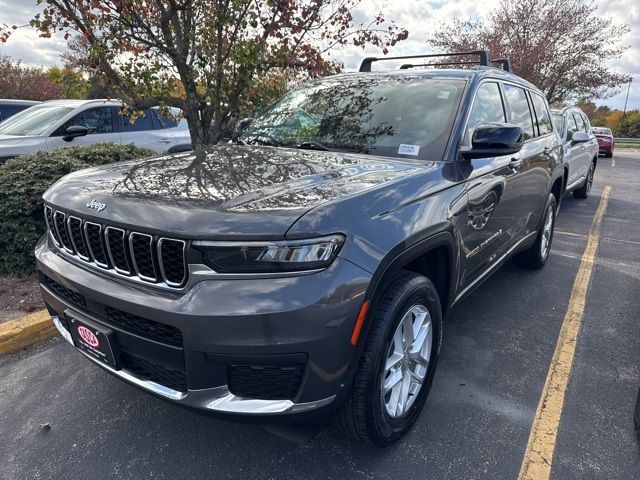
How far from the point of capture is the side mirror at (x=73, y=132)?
292 inches

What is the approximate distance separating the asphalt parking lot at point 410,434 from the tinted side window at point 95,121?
17.8ft

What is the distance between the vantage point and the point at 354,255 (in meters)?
1.90

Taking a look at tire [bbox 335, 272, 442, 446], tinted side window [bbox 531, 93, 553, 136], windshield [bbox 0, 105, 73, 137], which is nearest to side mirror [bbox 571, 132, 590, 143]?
tinted side window [bbox 531, 93, 553, 136]

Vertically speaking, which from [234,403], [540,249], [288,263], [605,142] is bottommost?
[605,142]

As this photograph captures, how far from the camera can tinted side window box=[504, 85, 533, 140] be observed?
382 centimetres

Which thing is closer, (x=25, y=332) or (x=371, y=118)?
(x=371, y=118)

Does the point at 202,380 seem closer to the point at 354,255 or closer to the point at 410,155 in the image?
the point at 354,255

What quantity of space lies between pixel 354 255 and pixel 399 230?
1.12 feet

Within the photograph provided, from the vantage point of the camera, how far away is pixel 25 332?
3357 millimetres

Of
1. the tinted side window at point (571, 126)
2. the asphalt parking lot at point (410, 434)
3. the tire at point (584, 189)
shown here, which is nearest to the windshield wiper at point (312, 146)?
the asphalt parking lot at point (410, 434)

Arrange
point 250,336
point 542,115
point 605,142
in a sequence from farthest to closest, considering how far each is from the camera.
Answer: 1. point 605,142
2. point 542,115
3. point 250,336

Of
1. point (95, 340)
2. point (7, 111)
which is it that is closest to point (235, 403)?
point (95, 340)

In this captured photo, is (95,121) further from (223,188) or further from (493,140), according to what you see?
(493,140)

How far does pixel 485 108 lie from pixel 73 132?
6.47 meters
